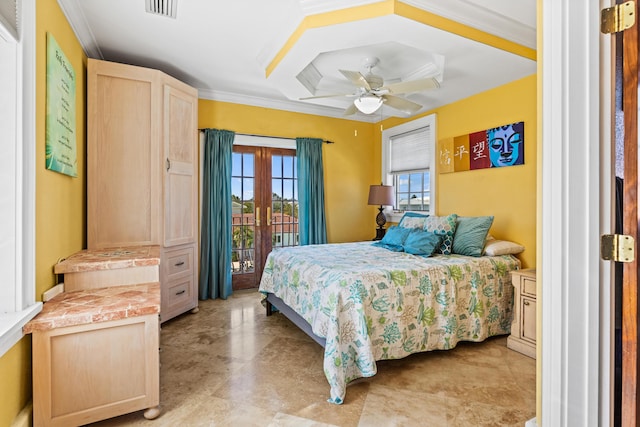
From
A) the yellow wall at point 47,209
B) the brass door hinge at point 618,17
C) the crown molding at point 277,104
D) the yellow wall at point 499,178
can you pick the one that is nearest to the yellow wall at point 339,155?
the crown molding at point 277,104

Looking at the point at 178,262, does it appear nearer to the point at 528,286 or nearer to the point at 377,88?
the point at 377,88

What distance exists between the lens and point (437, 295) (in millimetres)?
2539

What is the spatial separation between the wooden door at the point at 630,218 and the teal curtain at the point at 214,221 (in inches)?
151

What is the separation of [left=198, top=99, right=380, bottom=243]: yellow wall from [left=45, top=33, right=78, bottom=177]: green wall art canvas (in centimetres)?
204

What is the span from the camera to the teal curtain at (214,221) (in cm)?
414

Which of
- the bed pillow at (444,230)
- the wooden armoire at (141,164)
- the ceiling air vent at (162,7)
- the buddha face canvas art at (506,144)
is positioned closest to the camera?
the ceiling air vent at (162,7)

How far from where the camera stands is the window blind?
4.49m

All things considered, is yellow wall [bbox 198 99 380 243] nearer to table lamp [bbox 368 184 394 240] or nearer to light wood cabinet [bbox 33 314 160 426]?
table lamp [bbox 368 184 394 240]

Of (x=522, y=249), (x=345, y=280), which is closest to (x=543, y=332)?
(x=345, y=280)

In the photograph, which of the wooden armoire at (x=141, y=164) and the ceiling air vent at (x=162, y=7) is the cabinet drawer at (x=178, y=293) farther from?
the ceiling air vent at (x=162, y=7)

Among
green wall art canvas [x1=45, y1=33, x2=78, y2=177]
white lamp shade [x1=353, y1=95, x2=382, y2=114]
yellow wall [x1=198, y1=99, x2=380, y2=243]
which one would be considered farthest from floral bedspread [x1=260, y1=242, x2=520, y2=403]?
yellow wall [x1=198, y1=99, x2=380, y2=243]

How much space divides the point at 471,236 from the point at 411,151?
196 centimetres

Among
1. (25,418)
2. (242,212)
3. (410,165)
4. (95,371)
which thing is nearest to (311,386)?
(95,371)

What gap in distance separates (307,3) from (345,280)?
6.44ft
